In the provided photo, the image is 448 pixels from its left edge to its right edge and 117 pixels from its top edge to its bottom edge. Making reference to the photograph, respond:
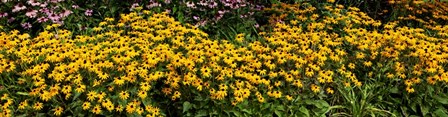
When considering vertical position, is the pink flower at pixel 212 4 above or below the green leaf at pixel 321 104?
above

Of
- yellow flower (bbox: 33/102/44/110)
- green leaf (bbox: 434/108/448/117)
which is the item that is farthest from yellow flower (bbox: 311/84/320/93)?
yellow flower (bbox: 33/102/44/110)

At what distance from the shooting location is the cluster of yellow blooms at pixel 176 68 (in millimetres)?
3824

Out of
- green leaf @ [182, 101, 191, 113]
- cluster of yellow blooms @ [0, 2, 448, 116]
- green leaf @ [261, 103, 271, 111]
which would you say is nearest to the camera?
cluster of yellow blooms @ [0, 2, 448, 116]

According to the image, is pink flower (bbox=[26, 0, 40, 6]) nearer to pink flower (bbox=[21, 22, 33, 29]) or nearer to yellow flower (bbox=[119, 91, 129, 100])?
pink flower (bbox=[21, 22, 33, 29])

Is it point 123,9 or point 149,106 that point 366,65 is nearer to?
point 149,106

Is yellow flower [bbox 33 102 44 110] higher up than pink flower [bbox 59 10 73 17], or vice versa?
pink flower [bbox 59 10 73 17]

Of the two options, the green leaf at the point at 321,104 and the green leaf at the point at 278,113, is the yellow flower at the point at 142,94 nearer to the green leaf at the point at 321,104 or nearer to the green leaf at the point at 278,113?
the green leaf at the point at 278,113

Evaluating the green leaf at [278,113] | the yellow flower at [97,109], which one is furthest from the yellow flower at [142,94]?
the green leaf at [278,113]

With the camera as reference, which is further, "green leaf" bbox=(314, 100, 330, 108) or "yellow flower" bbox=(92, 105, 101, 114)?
"green leaf" bbox=(314, 100, 330, 108)

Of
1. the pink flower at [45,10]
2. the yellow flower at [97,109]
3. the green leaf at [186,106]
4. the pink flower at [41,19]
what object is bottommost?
the green leaf at [186,106]

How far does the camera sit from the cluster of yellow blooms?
382 cm

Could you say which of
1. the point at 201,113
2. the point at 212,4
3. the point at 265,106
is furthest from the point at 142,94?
the point at 212,4

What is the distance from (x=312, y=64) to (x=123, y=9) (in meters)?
2.64

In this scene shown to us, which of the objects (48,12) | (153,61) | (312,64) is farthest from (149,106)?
(48,12)
